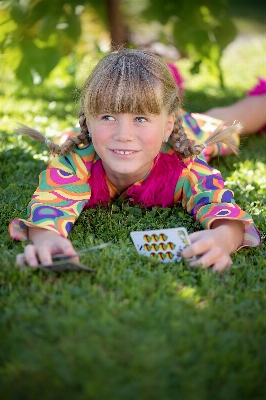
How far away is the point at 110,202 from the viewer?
313 cm

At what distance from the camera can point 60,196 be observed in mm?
2762

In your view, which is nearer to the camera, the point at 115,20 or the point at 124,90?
the point at 124,90

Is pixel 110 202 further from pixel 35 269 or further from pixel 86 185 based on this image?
pixel 35 269

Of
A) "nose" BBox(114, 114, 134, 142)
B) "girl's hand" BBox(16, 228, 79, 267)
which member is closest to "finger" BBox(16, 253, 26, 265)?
"girl's hand" BBox(16, 228, 79, 267)

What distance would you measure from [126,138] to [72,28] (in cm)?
270

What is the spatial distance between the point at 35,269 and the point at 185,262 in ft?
2.09

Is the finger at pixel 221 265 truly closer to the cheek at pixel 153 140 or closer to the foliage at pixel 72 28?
the cheek at pixel 153 140

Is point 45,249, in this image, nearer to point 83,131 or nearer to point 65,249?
point 65,249

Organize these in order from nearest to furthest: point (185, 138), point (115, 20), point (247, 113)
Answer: point (185, 138), point (247, 113), point (115, 20)

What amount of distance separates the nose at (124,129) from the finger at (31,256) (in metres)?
0.73

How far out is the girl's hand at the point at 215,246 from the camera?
2.38 meters

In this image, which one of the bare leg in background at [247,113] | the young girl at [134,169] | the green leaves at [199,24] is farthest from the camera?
the green leaves at [199,24]

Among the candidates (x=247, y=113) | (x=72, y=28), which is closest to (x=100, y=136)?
(x=247, y=113)

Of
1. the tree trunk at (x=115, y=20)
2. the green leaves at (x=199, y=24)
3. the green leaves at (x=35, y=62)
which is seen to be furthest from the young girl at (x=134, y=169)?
the tree trunk at (x=115, y=20)
